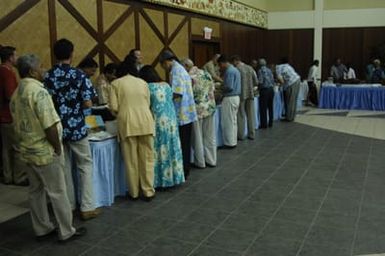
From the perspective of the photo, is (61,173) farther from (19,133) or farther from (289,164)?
(289,164)

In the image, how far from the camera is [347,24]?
14039 mm

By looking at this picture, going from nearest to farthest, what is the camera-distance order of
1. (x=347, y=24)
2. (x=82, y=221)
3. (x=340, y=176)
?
(x=82, y=221)
(x=340, y=176)
(x=347, y=24)

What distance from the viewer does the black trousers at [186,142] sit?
5.02 m

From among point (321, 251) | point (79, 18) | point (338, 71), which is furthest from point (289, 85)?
point (321, 251)

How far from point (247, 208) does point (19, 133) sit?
216cm

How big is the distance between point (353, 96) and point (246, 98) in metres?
5.56

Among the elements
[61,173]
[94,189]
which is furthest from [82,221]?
[61,173]

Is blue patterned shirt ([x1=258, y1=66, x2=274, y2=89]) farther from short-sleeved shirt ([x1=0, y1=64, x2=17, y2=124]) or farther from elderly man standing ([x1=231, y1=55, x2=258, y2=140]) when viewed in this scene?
short-sleeved shirt ([x1=0, y1=64, x2=17, y2=124])

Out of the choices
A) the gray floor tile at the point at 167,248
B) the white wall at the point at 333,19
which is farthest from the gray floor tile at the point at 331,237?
the white wall at the point at 333,19

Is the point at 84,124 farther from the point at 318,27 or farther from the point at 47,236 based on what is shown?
the point at 318,27

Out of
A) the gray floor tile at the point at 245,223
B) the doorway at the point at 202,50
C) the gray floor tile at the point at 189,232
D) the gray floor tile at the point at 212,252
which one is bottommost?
the gray floor tile at the point at 212,252

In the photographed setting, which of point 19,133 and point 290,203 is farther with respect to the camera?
point 290,203

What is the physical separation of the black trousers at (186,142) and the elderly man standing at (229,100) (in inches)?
61.0

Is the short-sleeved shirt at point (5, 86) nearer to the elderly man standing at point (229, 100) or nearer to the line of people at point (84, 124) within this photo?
the line of people at point (84, 124)
